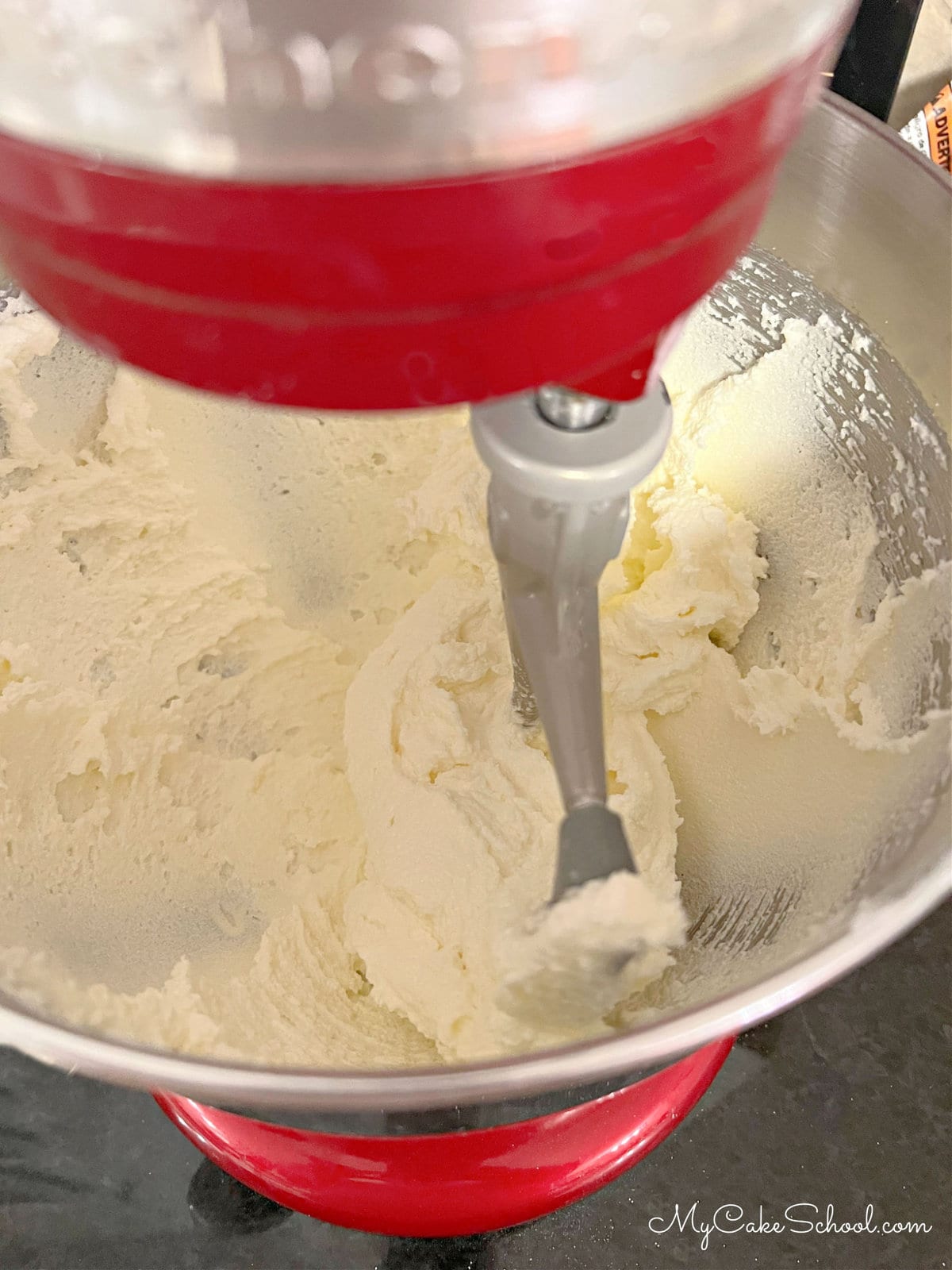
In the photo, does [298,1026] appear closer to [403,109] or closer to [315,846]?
[315,846]

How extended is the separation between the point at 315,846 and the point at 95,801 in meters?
0.15

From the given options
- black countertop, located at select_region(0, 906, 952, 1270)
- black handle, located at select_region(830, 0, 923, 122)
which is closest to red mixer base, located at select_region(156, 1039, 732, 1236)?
black countertop, located at select_region(0, 906, 952, 1270)

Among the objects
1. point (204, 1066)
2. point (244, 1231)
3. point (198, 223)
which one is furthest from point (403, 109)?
point (244, 1231)

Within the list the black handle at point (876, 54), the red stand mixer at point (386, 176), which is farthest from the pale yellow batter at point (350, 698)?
the red stand mixer at point (386, 176)

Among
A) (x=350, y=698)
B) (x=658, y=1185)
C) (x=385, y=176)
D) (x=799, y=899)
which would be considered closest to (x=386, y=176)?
(x=385, y=176)

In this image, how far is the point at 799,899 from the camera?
20.4 inches

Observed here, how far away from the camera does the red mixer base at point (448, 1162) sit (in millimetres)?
603

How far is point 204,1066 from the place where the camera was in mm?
397

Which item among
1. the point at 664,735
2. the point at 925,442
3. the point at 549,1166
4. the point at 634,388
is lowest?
the point at 549,1166

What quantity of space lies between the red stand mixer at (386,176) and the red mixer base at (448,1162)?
0.47m

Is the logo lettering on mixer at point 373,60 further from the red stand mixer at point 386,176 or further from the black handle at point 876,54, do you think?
the black handle at point 876,54

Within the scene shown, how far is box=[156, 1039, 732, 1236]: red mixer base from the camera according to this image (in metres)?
0.60

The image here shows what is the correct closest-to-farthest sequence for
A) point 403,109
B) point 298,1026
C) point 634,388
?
point 403,109, point 634,388, point 298,1026

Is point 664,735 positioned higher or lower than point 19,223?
lower
